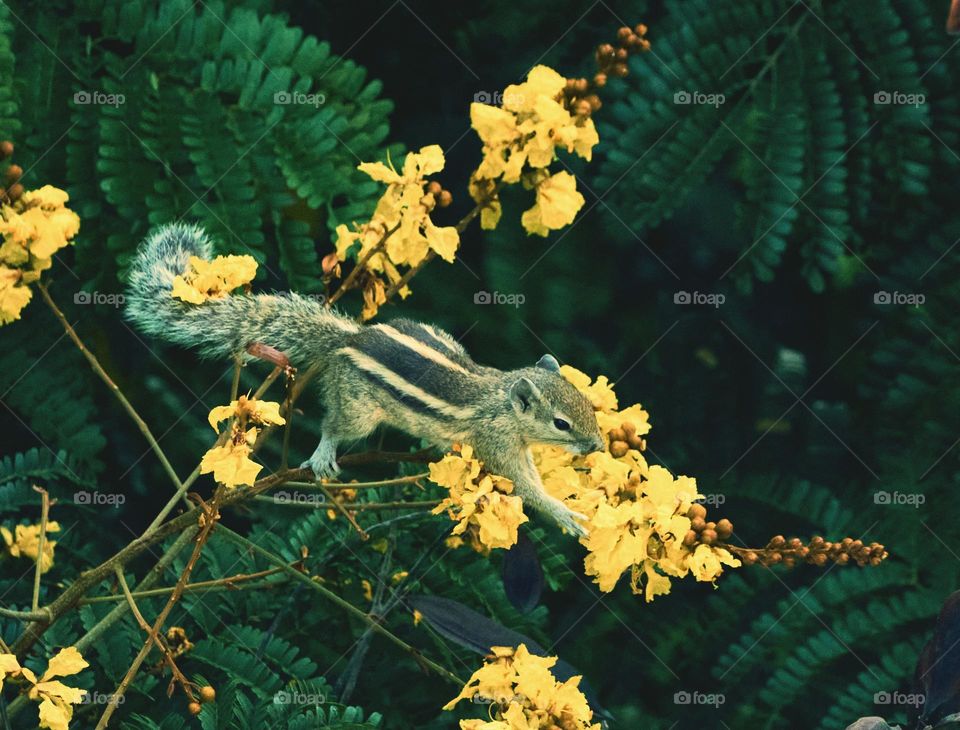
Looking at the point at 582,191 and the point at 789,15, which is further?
the point at 582,191

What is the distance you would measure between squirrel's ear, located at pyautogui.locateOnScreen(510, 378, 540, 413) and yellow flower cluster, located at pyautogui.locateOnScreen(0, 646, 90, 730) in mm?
794

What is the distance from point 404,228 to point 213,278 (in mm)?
339

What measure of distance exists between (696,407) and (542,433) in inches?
31.9

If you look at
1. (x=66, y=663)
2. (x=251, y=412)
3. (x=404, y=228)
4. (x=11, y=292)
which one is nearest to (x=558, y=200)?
(x=404, y=228)

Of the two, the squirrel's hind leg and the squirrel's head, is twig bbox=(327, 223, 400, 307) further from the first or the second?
the squirrel's head

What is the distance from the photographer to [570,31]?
114 inches

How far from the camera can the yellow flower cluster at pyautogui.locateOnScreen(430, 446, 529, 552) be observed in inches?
76.6

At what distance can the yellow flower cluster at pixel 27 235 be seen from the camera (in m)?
2.16

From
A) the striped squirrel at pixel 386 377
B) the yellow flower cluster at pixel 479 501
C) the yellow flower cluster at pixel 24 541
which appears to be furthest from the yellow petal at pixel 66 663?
the yellow flower cluster at pixel 24 541

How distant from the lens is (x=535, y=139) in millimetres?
2156

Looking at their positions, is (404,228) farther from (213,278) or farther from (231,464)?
(231,464)

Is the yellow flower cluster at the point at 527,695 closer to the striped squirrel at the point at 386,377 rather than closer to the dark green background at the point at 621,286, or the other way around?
the striped squirrel at the point at 386,377

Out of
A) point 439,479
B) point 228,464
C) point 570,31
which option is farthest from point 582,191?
point 228,464

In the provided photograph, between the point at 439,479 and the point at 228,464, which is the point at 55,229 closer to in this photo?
the point at 228,464
